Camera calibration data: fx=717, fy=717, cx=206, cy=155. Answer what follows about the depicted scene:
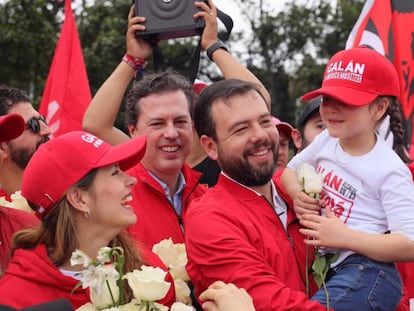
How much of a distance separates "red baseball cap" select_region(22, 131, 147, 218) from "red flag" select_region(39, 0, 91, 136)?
4.22m

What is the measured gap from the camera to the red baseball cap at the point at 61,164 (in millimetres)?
2943

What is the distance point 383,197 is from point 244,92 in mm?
752

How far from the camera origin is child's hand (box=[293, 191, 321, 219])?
3027 millimetres

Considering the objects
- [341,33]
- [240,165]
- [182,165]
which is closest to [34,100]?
[341,33]

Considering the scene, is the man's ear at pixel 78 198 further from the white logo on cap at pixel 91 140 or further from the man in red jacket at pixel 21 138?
the man in red jacket at pixel 21 138

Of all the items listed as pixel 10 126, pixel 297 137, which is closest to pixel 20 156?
pixel 10 126

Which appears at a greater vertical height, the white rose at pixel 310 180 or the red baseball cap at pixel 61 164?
the red baseball cap at pixel 61 164

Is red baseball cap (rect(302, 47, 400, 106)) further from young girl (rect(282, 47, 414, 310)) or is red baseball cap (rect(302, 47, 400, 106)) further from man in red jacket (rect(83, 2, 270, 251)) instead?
man in red jacket (rect(83, 2, 270, 251))

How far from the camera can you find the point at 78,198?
3.00 m

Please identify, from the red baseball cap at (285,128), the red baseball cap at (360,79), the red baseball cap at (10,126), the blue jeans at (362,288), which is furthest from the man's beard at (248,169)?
the red baseball cap at (285,128)

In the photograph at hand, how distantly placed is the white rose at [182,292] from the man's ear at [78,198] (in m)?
0.52

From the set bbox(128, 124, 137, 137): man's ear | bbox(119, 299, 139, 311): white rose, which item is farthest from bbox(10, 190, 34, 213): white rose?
bbox(119, 299, 139, 311): white rose

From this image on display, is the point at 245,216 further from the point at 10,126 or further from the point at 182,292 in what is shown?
the point at 10,126

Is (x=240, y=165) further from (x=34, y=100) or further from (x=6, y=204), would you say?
(x=34, y=100)
